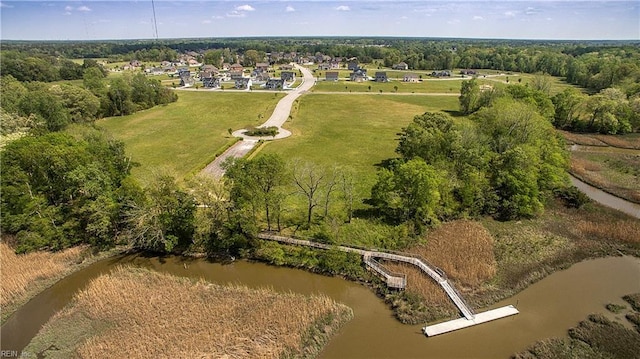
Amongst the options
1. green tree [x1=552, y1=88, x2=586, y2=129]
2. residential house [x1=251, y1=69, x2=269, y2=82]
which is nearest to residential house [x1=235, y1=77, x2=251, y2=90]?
residential house [x1=251, y1=69, x2=269, y2=82]

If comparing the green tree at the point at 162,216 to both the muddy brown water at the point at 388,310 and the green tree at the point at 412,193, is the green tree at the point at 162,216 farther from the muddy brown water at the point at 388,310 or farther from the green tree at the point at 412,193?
the green tree at the point at 412,193

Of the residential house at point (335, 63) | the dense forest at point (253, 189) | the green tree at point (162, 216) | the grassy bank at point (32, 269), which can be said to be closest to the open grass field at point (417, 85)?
the residential house at point (335, 63)

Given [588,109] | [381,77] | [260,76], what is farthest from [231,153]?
[381,77]

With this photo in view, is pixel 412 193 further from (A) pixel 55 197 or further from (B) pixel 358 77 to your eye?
(B) pixel 358 77

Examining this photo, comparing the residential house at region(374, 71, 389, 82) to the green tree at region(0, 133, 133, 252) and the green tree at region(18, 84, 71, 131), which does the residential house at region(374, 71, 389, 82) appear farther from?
the green tree at region(0, 133, 133, 252)

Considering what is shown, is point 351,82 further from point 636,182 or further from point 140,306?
point 140,306
